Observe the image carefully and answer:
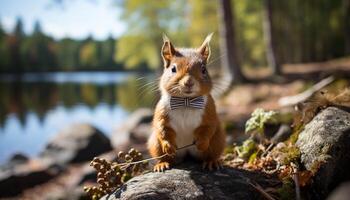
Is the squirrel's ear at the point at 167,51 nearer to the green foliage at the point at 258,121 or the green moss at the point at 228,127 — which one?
the green foliage at the point at 258,121

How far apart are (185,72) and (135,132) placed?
14.6 metres

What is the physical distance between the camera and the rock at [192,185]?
3523 mm

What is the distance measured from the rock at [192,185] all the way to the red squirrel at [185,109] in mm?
151

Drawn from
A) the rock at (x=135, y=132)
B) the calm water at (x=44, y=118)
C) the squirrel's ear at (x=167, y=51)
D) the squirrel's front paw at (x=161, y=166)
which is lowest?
the calm water at (x=44, y=118)

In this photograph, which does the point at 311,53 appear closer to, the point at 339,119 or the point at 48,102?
the point at 48,102

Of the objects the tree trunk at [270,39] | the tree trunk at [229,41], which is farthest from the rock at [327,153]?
the tree trunk at [270,39]

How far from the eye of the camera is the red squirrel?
3777 millimetres

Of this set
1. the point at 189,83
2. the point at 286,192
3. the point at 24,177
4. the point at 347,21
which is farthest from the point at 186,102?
the point at 347,21

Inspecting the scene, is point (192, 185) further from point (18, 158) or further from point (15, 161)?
point (18, 158)

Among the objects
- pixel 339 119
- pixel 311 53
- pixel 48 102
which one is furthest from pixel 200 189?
pixel 311 53

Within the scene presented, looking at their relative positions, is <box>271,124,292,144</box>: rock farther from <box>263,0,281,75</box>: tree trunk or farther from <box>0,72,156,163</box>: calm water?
<box>263,0,281,75</box>: tree trunk

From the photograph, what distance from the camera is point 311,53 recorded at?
44875 mm

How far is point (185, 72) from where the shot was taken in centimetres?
376

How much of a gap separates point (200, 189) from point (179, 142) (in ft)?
1.72
